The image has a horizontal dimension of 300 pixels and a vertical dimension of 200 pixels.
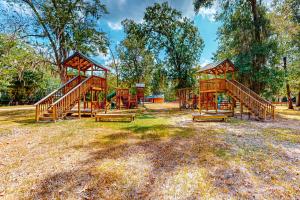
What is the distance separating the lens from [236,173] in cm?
349

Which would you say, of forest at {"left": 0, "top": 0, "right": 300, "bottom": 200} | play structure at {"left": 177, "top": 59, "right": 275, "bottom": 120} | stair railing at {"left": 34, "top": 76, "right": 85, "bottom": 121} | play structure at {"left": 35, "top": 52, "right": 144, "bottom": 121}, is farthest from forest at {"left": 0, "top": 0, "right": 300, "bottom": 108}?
stair railing at {"left": 34, "top": 76, "right": 85, "bottom": 121}

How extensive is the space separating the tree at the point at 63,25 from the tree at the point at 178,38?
19.7 ft

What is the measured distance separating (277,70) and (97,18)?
17866mm

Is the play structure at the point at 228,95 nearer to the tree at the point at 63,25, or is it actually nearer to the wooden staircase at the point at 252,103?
the wooden staircase at the point at 252,103

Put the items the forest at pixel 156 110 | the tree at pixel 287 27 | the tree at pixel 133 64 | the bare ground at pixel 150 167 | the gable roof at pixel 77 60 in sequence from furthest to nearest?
the tree at pixel 133 64, the tree at pixel 287 27, the gable roof at pixel 77 60, the forest at pixel 156 110, the bare ground at pixel 150 167

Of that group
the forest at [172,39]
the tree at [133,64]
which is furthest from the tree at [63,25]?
the tree at [133,64]

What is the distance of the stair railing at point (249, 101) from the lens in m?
10.4

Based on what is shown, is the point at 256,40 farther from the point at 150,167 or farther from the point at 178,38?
the point at 150,167

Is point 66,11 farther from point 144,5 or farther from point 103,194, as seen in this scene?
point 103,194

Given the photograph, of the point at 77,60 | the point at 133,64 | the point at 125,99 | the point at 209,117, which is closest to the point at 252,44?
the point at 209,117

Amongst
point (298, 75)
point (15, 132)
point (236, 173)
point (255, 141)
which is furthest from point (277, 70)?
point (15, 132)

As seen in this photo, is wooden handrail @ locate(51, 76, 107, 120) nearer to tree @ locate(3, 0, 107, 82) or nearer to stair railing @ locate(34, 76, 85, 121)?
stair railing @ locate(34, 76, 85, 121)

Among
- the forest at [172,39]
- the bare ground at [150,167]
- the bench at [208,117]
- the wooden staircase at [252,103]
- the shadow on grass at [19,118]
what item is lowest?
the bare ground at [150,167]

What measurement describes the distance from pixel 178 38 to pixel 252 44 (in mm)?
7786
